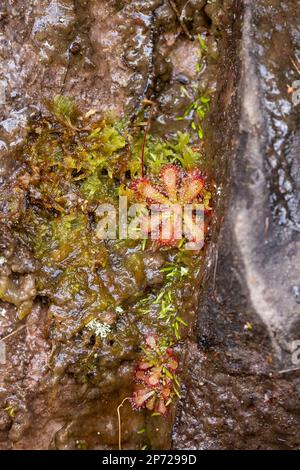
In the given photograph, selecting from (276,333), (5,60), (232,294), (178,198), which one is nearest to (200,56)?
(178,198)

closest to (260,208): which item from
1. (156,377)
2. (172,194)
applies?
(172,194)

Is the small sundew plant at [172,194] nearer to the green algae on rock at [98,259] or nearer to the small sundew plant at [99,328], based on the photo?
the green algae on rock at [98,259]

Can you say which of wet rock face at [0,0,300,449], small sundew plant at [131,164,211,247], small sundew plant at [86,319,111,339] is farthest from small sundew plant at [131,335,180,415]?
small sundew plant at [131,164,211,247]

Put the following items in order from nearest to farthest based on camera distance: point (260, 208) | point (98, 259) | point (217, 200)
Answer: point (260, 208), point (217, 200), point (98, 259)

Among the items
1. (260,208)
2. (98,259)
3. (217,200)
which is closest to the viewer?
(260,208)

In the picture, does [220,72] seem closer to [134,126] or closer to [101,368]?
[134,126]

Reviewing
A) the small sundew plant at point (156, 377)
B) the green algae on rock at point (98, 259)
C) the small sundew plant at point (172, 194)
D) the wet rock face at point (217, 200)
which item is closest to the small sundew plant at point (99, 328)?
the green algae on rock at point (98, 259)

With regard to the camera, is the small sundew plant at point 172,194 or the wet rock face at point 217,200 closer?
the wet rock face at point 217,200

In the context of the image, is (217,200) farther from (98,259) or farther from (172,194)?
(98,259)

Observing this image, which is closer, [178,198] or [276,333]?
[276,333]
